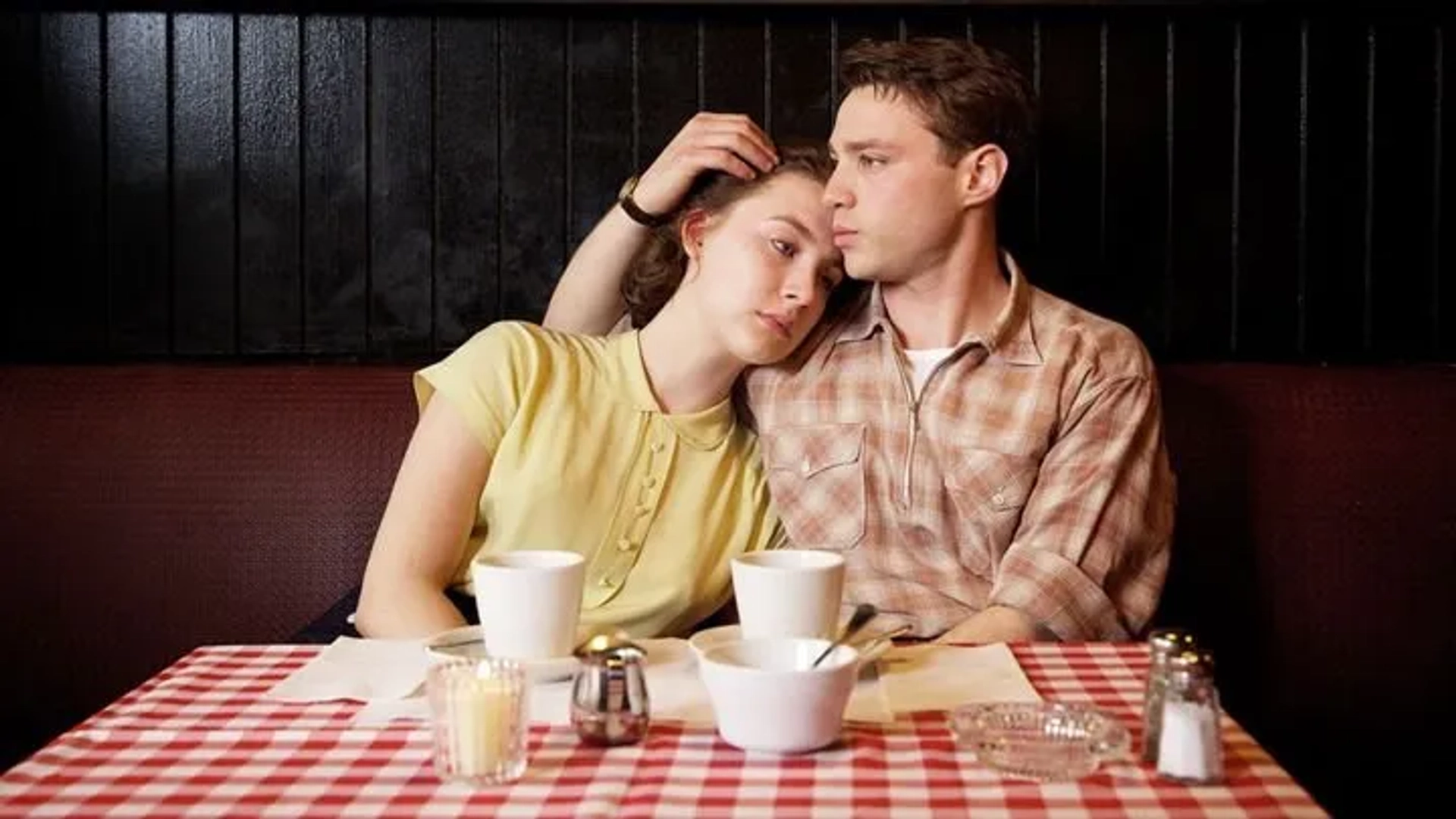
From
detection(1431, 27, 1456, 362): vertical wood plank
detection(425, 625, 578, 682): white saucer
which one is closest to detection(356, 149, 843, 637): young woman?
detection(425, 625, 578, 682): white saucer

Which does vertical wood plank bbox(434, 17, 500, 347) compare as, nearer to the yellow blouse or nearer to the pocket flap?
the yellow blouse

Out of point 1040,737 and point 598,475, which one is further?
point 598,475

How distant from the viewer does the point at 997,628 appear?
5.69ft

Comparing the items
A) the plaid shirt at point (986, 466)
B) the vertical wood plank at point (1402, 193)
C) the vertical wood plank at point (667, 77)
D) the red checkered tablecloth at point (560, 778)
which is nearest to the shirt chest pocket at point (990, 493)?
the plaid shirt at point (986, 466)

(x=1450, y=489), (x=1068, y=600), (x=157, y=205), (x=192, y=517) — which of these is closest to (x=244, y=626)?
(x=192, y=517)

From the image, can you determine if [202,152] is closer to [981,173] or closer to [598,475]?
[598,475]

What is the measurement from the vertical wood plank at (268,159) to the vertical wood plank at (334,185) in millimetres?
20

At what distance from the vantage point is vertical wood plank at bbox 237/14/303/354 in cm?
251

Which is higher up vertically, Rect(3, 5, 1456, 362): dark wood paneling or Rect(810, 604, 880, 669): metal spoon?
Rect(3, 5, 1456, 362): dark wood paneling

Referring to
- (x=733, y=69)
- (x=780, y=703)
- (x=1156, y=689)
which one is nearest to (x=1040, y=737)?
(x=1156, y=689)

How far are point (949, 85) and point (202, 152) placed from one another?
1.27m

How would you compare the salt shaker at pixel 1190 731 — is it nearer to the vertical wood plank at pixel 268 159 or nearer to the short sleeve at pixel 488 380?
the short sleeve at pixel 488 380

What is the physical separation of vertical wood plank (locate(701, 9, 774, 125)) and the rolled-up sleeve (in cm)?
90

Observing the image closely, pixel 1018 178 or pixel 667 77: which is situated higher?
pixel 667 77
